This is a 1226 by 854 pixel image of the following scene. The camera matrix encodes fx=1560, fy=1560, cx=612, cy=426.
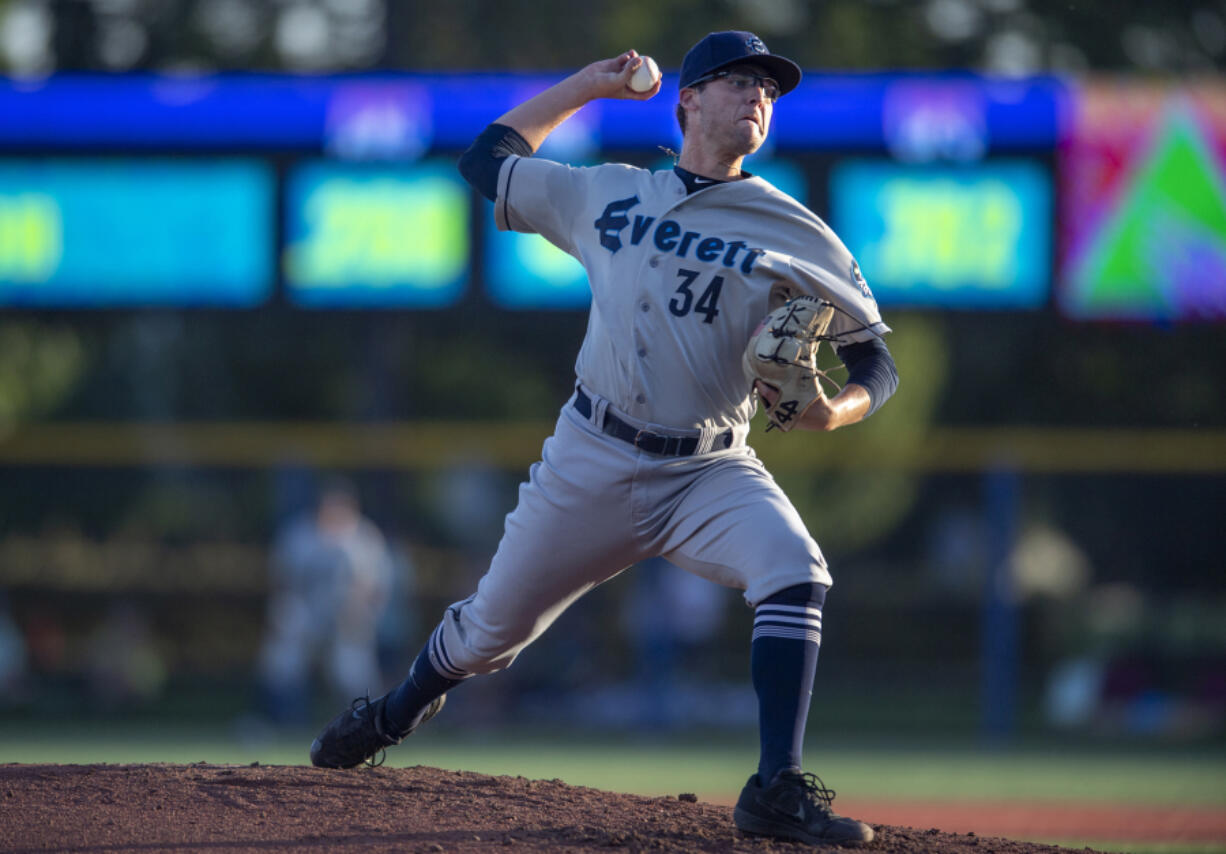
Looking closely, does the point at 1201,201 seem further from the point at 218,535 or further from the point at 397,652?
the point at 218,535

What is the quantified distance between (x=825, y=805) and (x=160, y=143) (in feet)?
25.3

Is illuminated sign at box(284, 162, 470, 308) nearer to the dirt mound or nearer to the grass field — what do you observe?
the grass field

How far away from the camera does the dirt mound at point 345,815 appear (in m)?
3.18

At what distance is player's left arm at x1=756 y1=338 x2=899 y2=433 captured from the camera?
3.22 m

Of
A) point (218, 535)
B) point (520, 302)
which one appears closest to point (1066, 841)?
point (520, 302)

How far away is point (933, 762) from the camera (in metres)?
8.77

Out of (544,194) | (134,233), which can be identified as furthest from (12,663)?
(544,194)

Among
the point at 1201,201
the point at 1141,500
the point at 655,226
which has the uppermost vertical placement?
the point at 1201,201

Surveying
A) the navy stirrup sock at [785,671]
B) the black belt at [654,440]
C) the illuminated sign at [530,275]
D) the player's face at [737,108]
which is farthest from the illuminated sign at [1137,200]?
the navy stirrup sock at [785,671]

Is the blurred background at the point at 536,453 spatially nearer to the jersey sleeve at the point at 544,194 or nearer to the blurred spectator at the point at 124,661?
the blurred spectator at the point at 124,661

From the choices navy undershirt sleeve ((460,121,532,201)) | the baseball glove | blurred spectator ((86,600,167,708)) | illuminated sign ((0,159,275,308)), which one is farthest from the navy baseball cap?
blurred spectator ((86,600,167,708))

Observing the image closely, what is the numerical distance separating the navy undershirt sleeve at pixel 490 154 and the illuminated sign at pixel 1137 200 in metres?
6.48

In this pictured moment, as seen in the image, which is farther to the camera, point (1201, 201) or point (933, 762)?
point (1201, 201)

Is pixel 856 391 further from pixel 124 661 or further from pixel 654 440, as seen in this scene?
pixel 124 661
